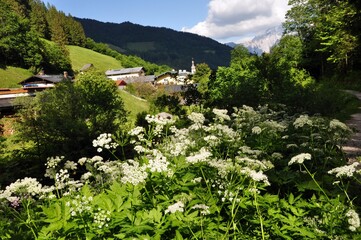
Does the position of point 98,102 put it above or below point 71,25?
below

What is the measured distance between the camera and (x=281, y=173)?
510 centimetres

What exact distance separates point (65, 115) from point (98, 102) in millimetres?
9082

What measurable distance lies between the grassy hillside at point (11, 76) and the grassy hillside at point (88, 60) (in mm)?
29620

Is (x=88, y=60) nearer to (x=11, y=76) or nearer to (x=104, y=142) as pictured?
(x=11, y=76)

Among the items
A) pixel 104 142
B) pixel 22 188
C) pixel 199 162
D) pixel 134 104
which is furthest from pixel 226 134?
pixel 134 104

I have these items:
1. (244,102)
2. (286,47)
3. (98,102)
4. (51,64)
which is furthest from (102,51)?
(244,102)

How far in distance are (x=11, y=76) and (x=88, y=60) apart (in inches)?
2211

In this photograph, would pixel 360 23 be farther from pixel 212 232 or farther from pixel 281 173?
pixel 212 232

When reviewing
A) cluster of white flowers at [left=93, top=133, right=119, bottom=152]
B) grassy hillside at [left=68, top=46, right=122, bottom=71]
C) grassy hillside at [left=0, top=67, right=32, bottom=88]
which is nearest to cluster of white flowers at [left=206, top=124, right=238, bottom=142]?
cluster of white flowers at [left=93, top=133, right=119, bottom=152]

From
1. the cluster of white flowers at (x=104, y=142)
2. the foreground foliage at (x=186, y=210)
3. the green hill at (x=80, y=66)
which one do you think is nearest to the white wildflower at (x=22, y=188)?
the foreground foliage at (x=186, y=210)

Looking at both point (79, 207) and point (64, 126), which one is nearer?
point (79, 207)

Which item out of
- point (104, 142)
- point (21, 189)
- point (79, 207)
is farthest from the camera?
point (104, 142)

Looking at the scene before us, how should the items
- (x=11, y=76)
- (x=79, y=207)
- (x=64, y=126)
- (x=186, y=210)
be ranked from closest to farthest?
(x=79, y=207) < (x=186, y=210) < (x=64, y=126) < (x=11, y=76)

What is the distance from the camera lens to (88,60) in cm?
13512
